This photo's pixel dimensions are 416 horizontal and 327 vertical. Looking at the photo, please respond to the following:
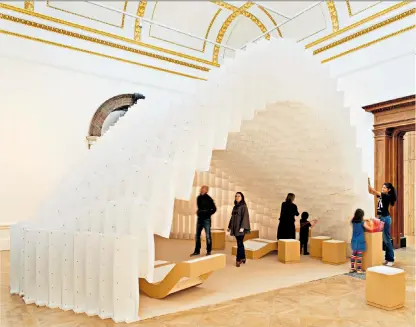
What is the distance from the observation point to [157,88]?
1198 centimetres

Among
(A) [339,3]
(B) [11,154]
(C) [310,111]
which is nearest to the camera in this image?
(C) [310,111]

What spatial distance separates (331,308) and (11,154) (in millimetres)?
8354

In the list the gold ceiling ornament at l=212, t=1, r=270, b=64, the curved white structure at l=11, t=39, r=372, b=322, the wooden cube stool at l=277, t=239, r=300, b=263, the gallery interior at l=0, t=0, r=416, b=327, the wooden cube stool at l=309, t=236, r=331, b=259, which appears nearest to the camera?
the curved white structure at l=11, t=39, r=372, b=322

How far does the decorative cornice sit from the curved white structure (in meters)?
2.35

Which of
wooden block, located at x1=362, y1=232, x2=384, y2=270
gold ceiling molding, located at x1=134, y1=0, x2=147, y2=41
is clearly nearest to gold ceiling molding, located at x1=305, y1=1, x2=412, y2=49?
gold ceiling molding, located at x1=134, y1=0, x2=147, y2=41

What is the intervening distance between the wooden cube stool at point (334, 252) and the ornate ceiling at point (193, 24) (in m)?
5.56

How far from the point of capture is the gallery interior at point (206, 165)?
4.32 m

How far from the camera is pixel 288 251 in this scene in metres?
7.18

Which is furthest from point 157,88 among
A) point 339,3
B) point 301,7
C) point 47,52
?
point 339,3

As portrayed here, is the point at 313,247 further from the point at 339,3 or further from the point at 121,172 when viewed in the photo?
the point at 339,3

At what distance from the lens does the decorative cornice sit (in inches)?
327

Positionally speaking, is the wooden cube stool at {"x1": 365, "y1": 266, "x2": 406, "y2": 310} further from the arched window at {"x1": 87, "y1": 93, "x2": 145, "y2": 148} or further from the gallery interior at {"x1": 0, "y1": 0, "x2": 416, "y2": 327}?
the arched window at {"x1": 87, "y1": 93, "x2": 145, "y2": 148}

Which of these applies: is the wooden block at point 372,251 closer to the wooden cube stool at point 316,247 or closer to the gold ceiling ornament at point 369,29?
the wooden cube stool at point 316,247

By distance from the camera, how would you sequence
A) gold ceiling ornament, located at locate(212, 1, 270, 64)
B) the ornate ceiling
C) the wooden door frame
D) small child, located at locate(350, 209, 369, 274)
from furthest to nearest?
gold ceiling ornament, located at locate(212, 1, 270, 64) → the ornate ceiling → the wooden door frame → small child, located at locate(350, 209, 369, 274)
